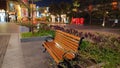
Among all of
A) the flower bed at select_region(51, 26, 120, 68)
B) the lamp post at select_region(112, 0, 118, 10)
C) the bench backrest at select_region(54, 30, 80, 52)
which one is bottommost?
the flower bed at select_region(51, 26, 120, 68)

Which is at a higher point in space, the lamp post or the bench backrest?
the lamp post

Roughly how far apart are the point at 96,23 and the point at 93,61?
31.0 meters

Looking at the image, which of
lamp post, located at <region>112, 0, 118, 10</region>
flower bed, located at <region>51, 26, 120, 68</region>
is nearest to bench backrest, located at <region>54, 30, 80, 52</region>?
flower bed, located at <region>51, 26, 120, 68</region>

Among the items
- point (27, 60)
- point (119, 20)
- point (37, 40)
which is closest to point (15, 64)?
point (27, 60)

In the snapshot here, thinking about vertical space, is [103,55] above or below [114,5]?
below

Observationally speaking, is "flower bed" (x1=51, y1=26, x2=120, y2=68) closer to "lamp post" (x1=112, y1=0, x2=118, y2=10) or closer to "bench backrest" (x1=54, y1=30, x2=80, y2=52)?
"bench backrest" (x1=54, y1=30, x2=80, y2=52)

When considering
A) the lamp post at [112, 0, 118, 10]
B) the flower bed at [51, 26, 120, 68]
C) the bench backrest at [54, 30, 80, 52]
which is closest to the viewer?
the flower bed at [51, 26, 120, 68]

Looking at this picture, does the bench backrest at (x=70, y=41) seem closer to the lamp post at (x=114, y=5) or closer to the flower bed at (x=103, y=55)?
the flower bed at (x=103, y=55)

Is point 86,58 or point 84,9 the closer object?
point 86,58

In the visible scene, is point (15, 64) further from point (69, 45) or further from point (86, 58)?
point (86, 58)

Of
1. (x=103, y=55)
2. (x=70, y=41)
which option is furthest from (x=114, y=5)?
(x=103, y=55)

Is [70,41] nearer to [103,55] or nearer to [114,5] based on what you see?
[103,55]

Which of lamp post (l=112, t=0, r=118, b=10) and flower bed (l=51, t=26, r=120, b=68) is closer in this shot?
flower bed (l=51, t=26, r=120, b=68)

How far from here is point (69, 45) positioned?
605 centimetres
